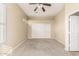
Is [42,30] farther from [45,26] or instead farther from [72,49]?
[72,49]

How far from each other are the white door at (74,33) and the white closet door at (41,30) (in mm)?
7100

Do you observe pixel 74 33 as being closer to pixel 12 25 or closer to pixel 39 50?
pixel 39 50

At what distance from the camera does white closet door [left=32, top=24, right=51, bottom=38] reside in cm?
1245

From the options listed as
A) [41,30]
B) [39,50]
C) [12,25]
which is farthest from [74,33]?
[41,30]

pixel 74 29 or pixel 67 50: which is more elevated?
pixel 74 29

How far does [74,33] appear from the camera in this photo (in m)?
5.34

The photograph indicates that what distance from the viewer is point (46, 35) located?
12.4m

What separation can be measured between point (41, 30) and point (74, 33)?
7302 millimetres

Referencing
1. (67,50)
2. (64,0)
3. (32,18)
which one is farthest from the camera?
(32,18)

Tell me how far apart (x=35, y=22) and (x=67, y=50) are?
7.40 metres

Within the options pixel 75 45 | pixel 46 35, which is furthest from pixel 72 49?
pixel 46 35

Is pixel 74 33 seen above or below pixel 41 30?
below

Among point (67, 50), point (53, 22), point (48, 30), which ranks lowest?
point (67, 50)

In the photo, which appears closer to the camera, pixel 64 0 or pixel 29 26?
pixel 64 0
